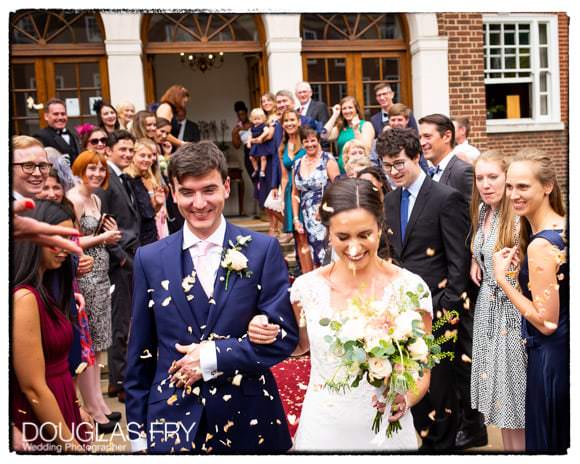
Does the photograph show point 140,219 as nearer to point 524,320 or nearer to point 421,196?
point 421,196

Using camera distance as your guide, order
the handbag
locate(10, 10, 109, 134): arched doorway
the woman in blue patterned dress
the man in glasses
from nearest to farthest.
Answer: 1. the man in glasses
2. locate(10, 10, 109, 134): arched doorway
3. the woman in blue patterned dress
4. the handbag

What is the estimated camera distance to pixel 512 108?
8.51 m

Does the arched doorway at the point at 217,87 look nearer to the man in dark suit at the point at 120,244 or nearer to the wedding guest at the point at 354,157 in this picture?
the wedding guest at the point at 354,157

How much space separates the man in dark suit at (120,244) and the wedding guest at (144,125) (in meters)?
1.05

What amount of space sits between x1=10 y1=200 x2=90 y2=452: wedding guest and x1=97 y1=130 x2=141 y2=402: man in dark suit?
156 cm

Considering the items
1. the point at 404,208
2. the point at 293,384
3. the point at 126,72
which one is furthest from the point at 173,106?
the point at 404,208

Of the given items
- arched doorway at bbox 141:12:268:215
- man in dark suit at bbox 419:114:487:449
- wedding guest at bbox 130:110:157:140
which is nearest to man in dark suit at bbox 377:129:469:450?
man in dark suit at bbox 419:114:487:449

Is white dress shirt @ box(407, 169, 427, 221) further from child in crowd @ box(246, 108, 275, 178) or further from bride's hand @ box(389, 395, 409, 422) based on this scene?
child in crowd @ box(246, 108, 275, 178)

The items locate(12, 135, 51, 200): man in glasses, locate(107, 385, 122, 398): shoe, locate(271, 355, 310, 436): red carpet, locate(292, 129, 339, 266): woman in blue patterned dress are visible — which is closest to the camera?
locate(12, 135, 51, 200): man in glasses

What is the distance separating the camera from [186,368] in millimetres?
2615

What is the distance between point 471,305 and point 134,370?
228cm

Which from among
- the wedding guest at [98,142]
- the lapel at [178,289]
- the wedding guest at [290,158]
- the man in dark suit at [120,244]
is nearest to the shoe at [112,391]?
the man in dark suit at [120,244]

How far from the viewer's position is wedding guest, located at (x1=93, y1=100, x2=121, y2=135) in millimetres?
6789

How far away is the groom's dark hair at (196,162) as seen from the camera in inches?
104
